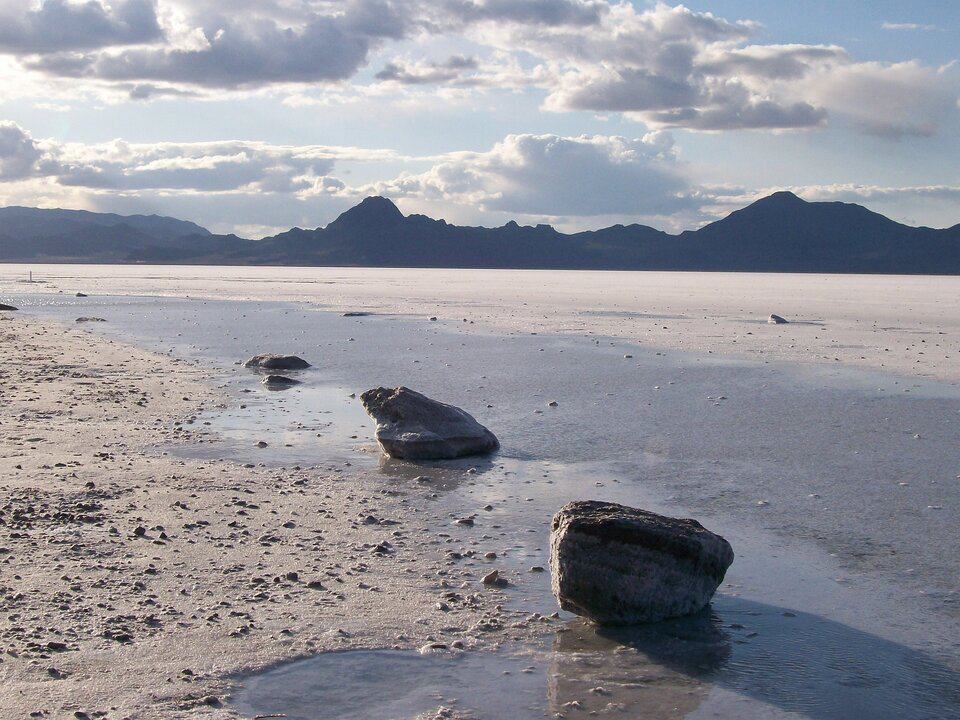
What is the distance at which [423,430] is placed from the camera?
14.0 metres

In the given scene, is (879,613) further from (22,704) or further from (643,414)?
(643,414)

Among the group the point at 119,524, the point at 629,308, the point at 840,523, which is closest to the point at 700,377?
the point at 840,523

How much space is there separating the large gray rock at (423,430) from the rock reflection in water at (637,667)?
20.1 feet

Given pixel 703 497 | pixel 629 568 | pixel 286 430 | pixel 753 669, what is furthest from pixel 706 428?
pixel 753 669

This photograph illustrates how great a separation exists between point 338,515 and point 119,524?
7.37 ft

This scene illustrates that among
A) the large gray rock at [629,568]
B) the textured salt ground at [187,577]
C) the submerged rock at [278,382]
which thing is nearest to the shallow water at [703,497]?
the large gray rock at [629,568]

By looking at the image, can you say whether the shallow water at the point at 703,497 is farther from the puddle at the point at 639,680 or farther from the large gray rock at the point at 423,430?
the large gray rock at the point at 423,430

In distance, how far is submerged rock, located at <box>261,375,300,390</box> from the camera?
68.6 feet

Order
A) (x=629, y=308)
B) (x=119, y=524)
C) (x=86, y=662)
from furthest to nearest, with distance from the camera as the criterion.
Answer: (x=629, y=308) → (x=119, y=524) → (x=86, y=662)

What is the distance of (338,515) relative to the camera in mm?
10805

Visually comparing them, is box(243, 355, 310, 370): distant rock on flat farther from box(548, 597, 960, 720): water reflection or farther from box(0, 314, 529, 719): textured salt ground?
box(548, 597, 960, 720): water reflection

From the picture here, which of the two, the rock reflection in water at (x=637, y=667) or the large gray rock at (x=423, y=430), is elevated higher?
the large gray rock at (x=423, y=430)

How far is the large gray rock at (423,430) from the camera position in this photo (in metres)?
13.8

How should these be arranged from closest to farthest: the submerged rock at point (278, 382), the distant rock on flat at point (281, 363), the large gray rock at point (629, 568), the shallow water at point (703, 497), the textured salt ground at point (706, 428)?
the shallow water at point (703, 497)
the large gray rock at point (629, 568)
the textured salt ground at point (706, 428)
the submerged rock at point (278, 382)
the distant rock on flat at point (281, 363)
